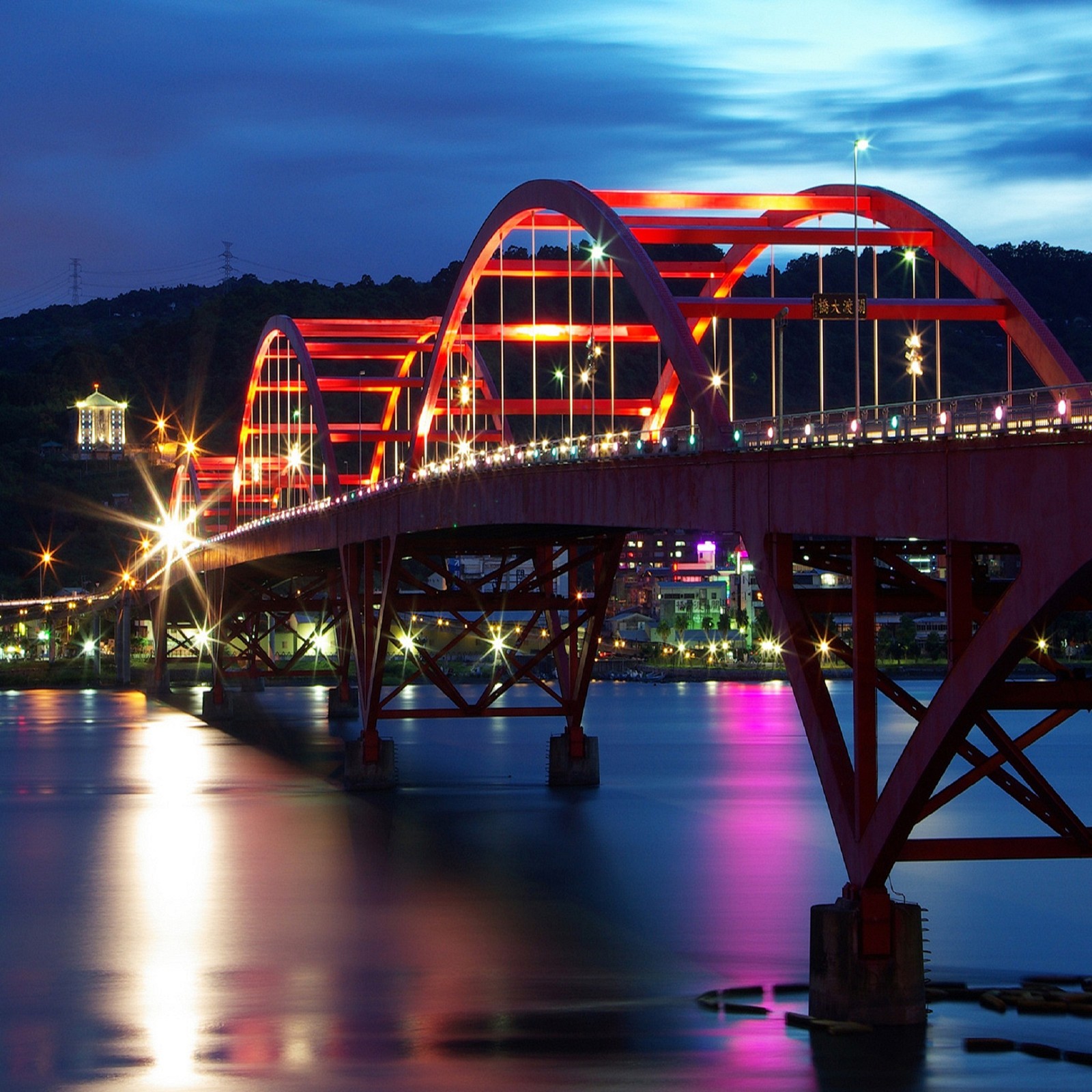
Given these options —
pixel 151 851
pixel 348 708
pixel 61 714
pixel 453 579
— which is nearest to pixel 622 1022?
pixel 151 851

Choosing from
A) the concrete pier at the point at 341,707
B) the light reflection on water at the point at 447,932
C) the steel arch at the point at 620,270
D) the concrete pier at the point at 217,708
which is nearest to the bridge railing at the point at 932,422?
the steel arch at the point at 620,270

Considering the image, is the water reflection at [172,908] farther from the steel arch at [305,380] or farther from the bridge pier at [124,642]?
the bridge pier at [124,642]

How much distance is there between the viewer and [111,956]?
37562 millimetres

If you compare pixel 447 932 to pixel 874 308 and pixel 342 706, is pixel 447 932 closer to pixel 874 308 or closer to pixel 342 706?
pixel 874 308

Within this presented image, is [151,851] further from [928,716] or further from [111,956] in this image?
[928,716]

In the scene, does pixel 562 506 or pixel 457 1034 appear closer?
pixel 457 1034

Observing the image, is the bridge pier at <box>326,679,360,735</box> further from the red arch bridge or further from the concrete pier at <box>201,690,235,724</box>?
the red arch bridge

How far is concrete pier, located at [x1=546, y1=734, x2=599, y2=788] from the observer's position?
2566 inches

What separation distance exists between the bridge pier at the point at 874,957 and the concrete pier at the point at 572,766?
3751 cm

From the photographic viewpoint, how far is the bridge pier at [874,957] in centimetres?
2711

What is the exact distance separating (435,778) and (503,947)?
35.9m

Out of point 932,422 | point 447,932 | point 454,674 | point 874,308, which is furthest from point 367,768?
point 454,674

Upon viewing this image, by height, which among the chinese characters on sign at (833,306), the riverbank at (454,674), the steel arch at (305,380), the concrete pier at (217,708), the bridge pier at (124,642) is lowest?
the concrete pier at (217,708)

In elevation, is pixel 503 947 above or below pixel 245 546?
below
